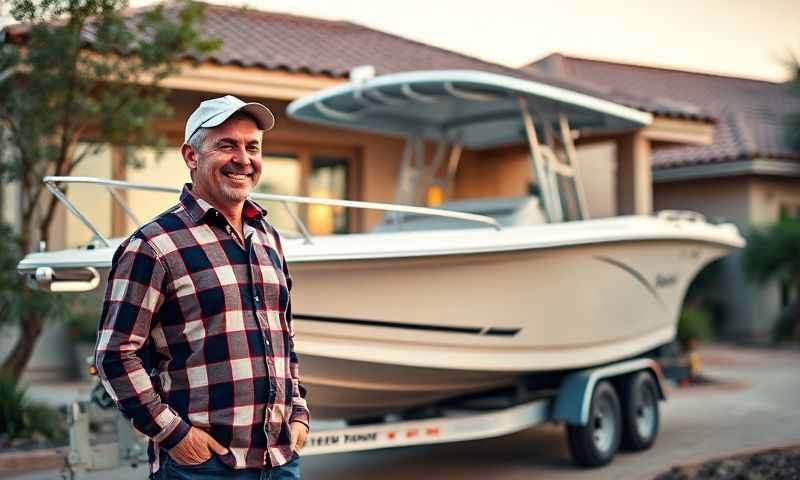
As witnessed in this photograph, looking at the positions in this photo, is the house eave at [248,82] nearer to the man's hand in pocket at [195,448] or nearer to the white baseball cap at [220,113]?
the white baseball cap at [220,113]

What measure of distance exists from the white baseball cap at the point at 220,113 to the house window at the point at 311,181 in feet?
26.0

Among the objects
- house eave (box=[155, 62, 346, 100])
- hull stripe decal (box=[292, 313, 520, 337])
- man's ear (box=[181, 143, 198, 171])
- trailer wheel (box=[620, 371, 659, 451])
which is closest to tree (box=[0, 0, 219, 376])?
house eave (box=[155, 62, 346, 100])

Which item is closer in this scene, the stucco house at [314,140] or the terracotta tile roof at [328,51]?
the stucco house at [314,140]

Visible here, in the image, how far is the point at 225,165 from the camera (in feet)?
9.70

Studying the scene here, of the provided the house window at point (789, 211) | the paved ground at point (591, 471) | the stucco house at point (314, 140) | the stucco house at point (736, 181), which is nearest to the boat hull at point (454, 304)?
the paved ground at point (591, 471)

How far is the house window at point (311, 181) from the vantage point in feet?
37.0

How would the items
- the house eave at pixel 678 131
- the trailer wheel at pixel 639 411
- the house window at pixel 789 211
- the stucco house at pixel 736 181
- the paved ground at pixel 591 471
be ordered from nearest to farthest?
the paved ground at pixel 591 471 → the trailer wheel at pixel 639 411 → the house eave at pixel 678 131 → the stucco house at pixel 736 181 → the house window at pixel 789 211

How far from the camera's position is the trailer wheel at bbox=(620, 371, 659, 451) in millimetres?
7430

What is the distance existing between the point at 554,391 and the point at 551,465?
538 millimetres

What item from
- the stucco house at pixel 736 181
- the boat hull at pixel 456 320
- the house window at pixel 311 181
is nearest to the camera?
the boat hull at pixel 456 320

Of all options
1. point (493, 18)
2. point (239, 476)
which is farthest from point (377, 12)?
Result: point (239, 476)

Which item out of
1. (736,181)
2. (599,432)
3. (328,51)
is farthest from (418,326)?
(736,181)

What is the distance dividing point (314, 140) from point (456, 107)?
371 centimetres

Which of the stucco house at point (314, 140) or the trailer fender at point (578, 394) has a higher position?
the stucco house at point (314, 140)
